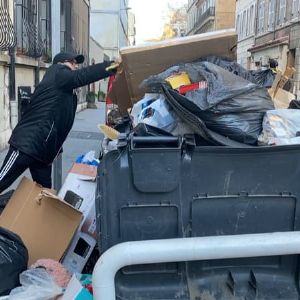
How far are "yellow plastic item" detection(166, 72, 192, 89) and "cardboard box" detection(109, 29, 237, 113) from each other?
0.35 metres

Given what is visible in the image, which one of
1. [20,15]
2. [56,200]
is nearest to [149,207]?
[56,200]

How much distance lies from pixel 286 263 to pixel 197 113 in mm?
755

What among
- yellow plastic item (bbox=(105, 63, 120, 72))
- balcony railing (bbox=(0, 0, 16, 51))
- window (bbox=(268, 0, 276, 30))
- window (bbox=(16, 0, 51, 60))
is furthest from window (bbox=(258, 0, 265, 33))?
yellow plastic item (bbox=(105, 63, 120, 72))

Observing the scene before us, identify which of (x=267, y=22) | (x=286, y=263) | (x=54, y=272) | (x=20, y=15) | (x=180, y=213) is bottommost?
(x=54, y=272)

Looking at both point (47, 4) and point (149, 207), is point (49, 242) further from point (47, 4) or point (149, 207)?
point (47, 4)

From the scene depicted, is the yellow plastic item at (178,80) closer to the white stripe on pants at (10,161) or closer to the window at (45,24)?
the white stripe on pants at (10,161)

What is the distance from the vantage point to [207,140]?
95.4 inches

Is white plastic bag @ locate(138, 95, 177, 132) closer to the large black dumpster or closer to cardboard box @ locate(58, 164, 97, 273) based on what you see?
the large black dumpster

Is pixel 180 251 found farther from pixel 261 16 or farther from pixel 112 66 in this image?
pixel 261 16

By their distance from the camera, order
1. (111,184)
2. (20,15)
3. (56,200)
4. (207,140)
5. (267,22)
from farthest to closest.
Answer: (267,22)
(20,15)
(56,200)
(207,140)
(111,184)

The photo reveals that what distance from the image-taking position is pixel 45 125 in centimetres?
416

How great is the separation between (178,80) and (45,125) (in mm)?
1784

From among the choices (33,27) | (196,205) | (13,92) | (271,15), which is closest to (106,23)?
(271,15)

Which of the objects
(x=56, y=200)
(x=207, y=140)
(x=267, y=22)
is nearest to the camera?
(x=207, y=140)
